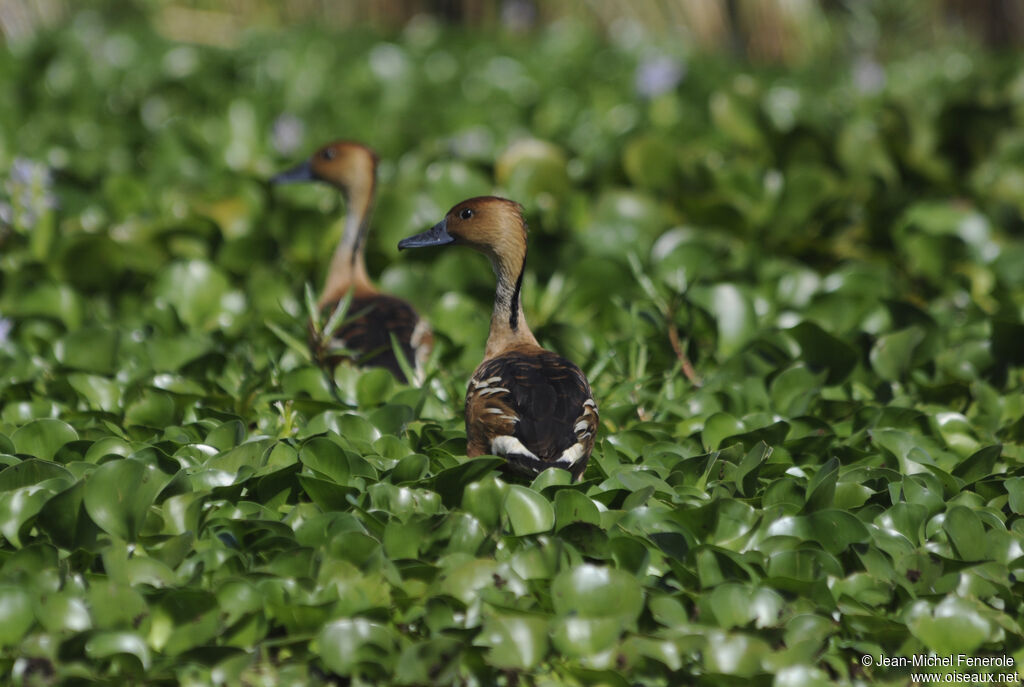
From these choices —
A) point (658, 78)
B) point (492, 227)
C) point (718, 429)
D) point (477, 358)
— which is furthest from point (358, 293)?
point (658, 78)

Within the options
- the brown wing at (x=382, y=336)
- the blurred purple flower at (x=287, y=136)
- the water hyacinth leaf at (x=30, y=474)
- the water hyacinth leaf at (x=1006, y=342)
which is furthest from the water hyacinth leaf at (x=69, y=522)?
the blurred purple flower at (x=287, y=136)

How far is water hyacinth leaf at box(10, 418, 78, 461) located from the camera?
328cm

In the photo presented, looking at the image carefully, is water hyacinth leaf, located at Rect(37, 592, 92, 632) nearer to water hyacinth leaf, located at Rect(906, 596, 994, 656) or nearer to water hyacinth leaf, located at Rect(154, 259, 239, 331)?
water hyacinth leaf, located at Rect(906, 596, 994, 656)

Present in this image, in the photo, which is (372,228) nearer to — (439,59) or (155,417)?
(155,417)

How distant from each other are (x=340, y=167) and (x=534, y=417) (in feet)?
7.53

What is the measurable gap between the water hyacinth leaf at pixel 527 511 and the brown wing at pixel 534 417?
173mm

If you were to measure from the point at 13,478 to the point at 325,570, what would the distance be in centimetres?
91

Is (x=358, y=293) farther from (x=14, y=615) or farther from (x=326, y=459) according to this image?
(x=14, y=615)

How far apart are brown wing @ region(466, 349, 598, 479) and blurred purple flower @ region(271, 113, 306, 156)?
10.9ft

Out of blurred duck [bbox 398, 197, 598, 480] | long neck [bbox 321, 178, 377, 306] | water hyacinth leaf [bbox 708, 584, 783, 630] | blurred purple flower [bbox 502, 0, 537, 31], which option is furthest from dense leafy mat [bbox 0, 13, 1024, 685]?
blurred purple flower [bbox 502, 0, 537, 31]

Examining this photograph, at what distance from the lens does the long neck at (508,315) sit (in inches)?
144

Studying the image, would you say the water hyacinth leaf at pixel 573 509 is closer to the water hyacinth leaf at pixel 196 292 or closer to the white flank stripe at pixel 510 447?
the white flank stripe at pixel 510 447

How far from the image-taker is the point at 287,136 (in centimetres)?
629

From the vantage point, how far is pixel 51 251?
4832 millimetres
